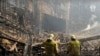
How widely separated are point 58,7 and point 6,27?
9.96m

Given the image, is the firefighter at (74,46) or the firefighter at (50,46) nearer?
the firefighter at (50,46)

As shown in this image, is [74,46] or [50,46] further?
[74,46]

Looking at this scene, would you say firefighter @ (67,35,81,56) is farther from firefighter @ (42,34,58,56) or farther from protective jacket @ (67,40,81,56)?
firefighter @ (42,34,58,56)

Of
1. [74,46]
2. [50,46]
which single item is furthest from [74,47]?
[50,46]

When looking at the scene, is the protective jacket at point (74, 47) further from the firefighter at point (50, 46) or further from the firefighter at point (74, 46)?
the firefighter at point (50, 46)

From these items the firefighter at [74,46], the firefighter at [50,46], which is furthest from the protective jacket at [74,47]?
the firefighter at [50,46]

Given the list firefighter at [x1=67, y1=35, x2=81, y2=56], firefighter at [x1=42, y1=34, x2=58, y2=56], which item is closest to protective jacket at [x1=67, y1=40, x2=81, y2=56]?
firefighter at [x1=67, y1=35, x2=81, y2=56]

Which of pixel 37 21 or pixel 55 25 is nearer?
pixel 37 21

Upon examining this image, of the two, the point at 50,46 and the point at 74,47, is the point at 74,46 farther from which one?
the point at 50,46

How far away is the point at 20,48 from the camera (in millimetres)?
14055

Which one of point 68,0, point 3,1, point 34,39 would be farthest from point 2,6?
point 68,0

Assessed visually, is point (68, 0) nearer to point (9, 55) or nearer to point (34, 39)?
point (34, 39)

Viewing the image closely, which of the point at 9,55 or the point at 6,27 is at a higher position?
the point at 6,27

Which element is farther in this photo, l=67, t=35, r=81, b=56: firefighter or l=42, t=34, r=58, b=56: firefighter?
l=67, t=35, r=81, b=56: firefighter
